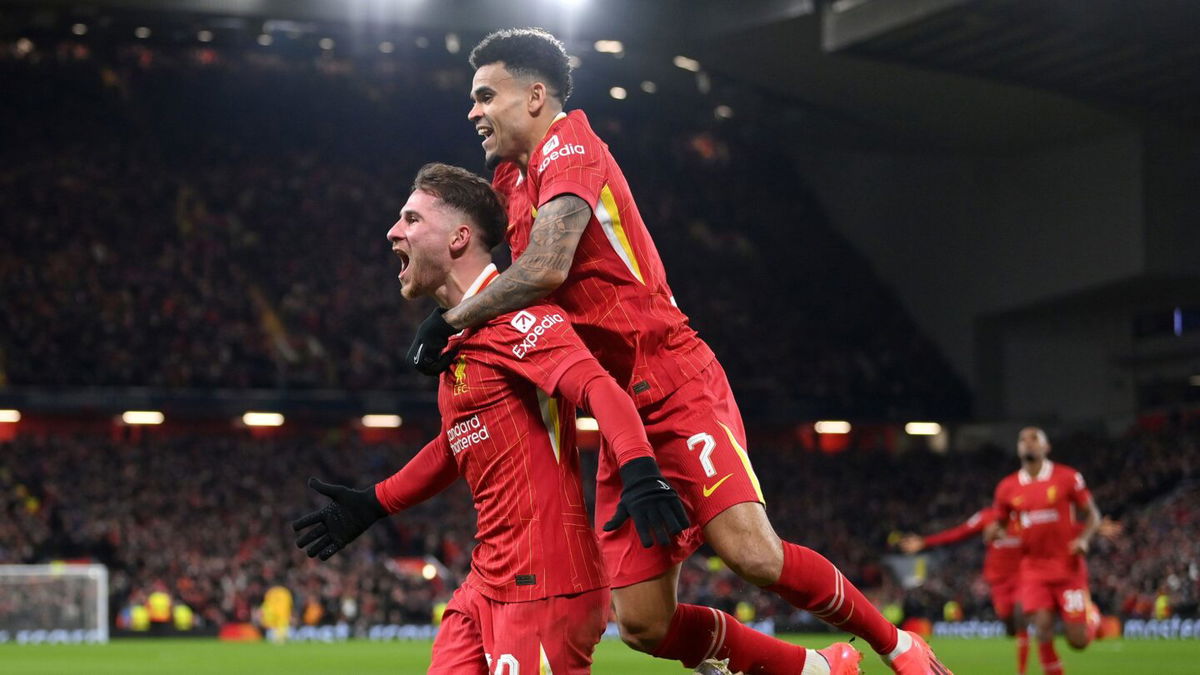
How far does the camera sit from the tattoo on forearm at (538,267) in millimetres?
5078

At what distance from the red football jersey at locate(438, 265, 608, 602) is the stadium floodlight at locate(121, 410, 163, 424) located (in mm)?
30910

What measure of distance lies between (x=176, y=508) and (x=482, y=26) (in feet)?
38.4

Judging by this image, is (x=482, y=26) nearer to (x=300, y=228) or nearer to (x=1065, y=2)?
(x=300, y=228)

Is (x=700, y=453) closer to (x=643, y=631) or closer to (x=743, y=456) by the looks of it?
(x=743, y=456)

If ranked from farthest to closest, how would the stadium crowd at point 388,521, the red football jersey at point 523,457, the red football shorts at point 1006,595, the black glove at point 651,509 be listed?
the stadium crowd at point 388,521 → the red football shorts at point 1006,595 → the red football jersey at point 523,457 → the black glove at point 651,509

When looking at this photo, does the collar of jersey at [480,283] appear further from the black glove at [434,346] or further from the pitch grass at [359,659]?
the pitch grass at [359,659]

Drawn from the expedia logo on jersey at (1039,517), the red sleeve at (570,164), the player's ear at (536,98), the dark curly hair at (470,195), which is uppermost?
the player's ear at (536,98)

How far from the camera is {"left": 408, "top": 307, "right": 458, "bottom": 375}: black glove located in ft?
16.8

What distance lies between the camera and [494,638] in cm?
477

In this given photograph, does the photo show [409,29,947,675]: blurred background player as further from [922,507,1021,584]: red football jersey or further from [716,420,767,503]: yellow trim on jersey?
[922,507,1021,584]: red football jersey

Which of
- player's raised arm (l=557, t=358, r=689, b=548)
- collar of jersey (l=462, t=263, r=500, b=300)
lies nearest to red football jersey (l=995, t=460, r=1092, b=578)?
collar of jersey (l=462, t=263, r=500, b=300)

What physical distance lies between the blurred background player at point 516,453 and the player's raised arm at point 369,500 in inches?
11.8

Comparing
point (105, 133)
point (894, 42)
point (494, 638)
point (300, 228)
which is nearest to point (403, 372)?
point (300, 228)

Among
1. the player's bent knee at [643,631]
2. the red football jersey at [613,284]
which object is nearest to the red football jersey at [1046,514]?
the player's bent knee at [643,631]
